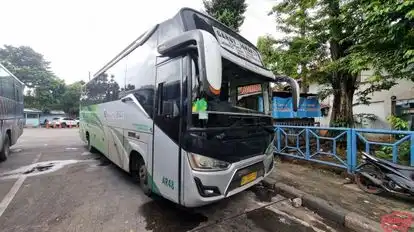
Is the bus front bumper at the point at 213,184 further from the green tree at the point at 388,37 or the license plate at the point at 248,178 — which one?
the green tree at the point at 388,37

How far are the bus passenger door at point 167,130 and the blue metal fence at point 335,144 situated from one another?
3.90 meters

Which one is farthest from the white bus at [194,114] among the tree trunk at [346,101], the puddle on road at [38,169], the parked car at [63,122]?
the parked car at [63,122]

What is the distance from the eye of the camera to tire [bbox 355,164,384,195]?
397 cm

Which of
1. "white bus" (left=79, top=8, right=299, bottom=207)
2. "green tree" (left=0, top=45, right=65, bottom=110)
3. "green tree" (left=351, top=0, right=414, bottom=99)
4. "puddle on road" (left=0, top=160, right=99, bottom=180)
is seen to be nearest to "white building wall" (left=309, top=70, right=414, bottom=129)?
"green tree" (left=351, top=0, right=414, bottom=99)

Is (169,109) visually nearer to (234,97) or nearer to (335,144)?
(234,97)

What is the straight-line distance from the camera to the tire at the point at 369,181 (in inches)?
156

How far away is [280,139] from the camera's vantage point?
6.79 meters

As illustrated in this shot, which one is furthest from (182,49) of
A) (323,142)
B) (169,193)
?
(323,142)

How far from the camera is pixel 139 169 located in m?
4.31

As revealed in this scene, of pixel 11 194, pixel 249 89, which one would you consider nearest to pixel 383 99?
Answer: pixel 249 89

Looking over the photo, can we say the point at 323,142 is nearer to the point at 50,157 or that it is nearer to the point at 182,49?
the point at 182,49

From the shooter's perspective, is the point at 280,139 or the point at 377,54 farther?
the point at 280,139

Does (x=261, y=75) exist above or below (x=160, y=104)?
above

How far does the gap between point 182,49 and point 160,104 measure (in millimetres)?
914
